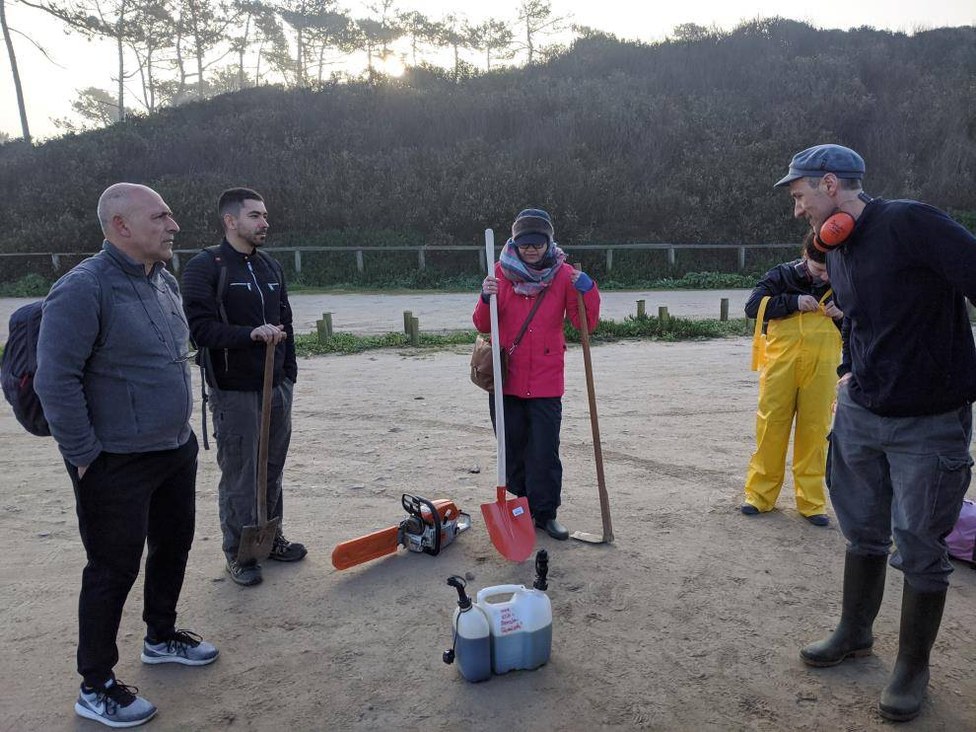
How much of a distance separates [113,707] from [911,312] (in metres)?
3.41

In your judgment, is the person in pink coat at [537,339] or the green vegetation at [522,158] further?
the green vegetation at [522,158]

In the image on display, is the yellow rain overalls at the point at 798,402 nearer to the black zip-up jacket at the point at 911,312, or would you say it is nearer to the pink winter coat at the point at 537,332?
the pink winter coat at the point at 537,332

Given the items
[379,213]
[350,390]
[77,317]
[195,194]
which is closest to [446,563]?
[77,317]

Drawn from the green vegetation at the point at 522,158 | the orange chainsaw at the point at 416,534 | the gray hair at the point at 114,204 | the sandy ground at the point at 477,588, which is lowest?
the sandy ground at the point at 477,588

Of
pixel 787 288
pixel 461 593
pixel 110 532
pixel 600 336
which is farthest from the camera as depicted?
pixel 600 336

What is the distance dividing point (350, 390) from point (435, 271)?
52.1 ft

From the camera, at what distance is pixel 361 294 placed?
2156 cm

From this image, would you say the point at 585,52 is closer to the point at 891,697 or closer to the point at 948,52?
the point at 948,52

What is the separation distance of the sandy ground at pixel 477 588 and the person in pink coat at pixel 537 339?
41 centimetres

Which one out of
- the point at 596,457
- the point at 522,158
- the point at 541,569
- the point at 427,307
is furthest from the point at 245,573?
the point at 522,158

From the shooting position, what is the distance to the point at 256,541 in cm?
412

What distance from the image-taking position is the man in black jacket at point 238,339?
12.9 ft

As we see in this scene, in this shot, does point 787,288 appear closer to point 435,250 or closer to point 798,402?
point 798,402

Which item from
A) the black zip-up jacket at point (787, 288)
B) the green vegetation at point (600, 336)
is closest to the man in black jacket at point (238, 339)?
the black zip-up jacket at point (787, 288)
